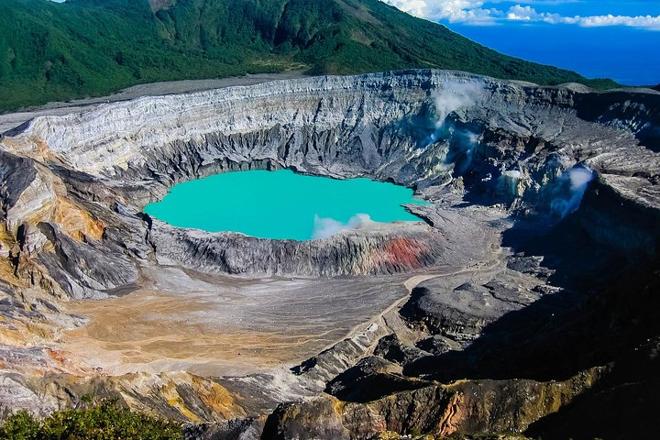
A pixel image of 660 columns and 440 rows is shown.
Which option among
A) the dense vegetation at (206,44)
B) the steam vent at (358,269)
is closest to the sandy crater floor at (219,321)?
the steam vent at (358,269)

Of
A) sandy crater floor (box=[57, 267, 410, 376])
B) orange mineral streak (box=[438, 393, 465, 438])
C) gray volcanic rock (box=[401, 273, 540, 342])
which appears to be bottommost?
sandy crater floor (box=[57, 267, 410, 376])

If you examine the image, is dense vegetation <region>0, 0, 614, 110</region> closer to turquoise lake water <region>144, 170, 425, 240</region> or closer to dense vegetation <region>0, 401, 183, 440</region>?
turquoise lake water <region>144, 170, 425, 240</region>

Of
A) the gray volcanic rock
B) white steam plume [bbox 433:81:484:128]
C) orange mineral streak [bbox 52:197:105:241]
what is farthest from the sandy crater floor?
white steam plume [bbox 433:81:484:128]

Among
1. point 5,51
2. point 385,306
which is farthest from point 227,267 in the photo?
point 5,51

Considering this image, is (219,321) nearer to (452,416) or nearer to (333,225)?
(333,225)

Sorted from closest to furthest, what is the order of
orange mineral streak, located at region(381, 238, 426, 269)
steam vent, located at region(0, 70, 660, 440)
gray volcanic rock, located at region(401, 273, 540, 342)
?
steam vent, located at region(0, 70, 660, 440) → gray volcanic rock, located at region(401, 273, 540, 342) → orange mineral streak, located at region(381, 238, 426, 269)

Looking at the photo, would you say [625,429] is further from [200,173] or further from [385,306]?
[200,173]

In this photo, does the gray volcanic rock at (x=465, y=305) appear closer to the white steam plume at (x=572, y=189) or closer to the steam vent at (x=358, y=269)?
the steam vent at (x=358, y=269)
